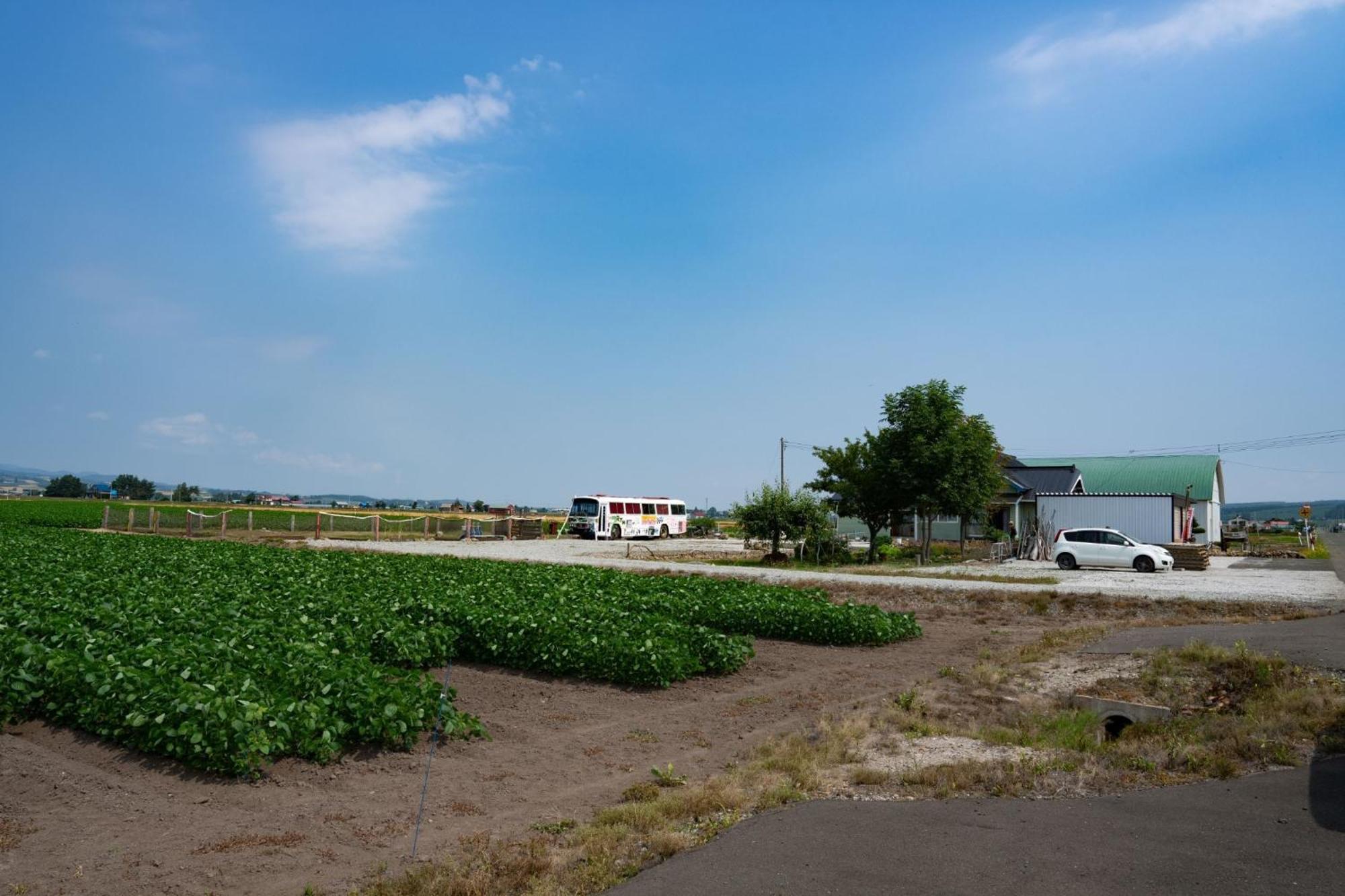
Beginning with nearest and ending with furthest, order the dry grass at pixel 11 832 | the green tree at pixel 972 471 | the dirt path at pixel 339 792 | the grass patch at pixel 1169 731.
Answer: the dirt path at pixel 339 792
the dry grass at pixel 11 832
the grass patch at pixel 1169 731
the green tree at pixel 972 471

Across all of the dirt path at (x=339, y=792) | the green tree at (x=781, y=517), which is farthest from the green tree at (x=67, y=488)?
the dirt path at (x=339, y=792)

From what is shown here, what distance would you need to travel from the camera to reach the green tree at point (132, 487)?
116m

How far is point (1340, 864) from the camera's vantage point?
499 cm

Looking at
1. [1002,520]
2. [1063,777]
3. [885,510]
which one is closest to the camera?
[1063,777]

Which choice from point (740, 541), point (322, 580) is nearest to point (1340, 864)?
point (322, 580)

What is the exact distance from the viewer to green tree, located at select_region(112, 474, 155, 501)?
116m

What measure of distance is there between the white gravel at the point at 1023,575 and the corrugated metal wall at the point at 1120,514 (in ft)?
9.01

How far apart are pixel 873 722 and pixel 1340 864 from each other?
4.61 metres

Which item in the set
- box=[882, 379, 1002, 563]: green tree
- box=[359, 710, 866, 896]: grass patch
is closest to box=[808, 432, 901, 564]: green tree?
box=[882, 379, 1002, 563]: green tree

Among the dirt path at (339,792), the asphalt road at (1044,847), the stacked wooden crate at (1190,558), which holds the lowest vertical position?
the dirt path at (339,792)

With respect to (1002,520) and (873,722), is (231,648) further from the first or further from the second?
(1002,520)

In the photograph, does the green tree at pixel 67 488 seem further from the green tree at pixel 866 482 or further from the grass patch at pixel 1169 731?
the grass patch at pixel 1169 731

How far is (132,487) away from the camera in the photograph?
122 metres

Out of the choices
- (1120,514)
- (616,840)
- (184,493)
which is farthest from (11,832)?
(184,493)
